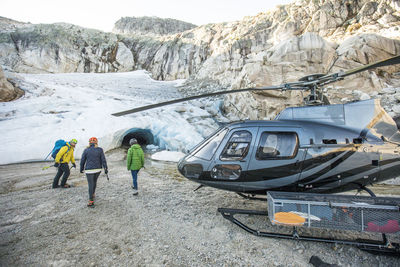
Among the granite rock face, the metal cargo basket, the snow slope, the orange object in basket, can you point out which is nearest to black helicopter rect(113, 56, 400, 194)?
the metal cargo basket

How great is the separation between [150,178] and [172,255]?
166 inches

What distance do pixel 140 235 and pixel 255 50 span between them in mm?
26094

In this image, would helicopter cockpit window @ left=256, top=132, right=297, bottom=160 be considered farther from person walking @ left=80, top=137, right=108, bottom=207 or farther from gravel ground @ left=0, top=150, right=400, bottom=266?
person walking @ left=80, top=137, right=108, bottom=207

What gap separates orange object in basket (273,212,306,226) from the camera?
→ 2.42 meters

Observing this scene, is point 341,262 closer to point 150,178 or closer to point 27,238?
point 27,238

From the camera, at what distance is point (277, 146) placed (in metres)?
3.28

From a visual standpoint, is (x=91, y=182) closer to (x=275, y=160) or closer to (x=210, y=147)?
(x=210, y=147)

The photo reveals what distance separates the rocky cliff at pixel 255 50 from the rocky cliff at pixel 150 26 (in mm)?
19199

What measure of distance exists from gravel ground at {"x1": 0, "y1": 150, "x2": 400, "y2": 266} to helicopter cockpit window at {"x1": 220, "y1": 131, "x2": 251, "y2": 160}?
4.11 feet

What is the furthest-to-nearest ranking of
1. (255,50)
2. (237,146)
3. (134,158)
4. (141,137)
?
(255,50) → (141,137) → (134,158) → (237,146)

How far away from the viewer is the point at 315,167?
122 inches

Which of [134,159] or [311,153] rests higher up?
[311,153]

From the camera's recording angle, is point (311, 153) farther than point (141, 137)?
No

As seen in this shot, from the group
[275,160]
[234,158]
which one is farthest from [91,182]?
[275,160]
